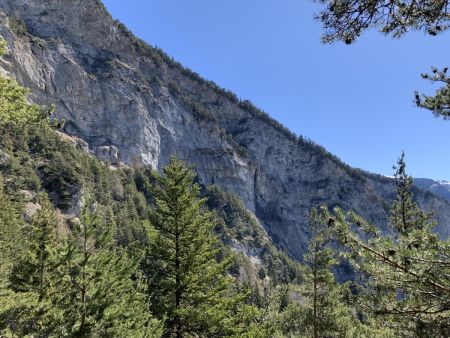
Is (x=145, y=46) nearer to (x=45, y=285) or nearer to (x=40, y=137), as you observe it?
(x=40, y=137)

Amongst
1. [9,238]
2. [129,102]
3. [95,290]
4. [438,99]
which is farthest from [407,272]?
[129,102]

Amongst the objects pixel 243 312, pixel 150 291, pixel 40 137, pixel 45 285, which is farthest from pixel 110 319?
pixel 40 137

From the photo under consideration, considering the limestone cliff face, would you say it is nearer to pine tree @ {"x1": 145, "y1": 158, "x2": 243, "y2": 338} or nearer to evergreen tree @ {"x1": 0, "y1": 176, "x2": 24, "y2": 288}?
evergreen tree @ {"x1": 0, "y1": 176, "x2": 24, "y2": 288}

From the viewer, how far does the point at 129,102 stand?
5669 inches

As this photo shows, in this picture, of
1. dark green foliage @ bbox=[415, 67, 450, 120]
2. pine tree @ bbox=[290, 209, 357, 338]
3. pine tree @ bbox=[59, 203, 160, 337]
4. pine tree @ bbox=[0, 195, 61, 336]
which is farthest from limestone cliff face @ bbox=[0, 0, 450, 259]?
dark green foliage @ bbox=[415, 67, 450, 120]

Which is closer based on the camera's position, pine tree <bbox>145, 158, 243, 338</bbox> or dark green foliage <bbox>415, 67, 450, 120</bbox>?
dark green foliage <bbox>415, 67, 450, 120</bbox>

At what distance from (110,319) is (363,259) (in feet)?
24.6

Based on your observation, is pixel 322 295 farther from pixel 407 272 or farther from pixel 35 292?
pixel 407 272

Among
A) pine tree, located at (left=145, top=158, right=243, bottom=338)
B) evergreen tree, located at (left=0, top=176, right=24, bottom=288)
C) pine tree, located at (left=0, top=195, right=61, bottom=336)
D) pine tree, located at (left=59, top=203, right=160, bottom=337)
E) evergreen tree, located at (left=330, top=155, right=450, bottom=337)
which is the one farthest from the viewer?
evergreen tree, located at (left=0, top=176, right=24, bottom=288)

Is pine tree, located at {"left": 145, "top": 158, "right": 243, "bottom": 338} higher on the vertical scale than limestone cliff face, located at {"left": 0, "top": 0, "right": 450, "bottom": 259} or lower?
lower

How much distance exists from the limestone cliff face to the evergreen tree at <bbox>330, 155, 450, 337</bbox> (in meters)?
126

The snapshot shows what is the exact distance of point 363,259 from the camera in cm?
467

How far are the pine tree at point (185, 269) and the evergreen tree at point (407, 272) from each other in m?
7.96

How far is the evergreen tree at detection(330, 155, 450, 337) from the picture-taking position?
13.5 feet
